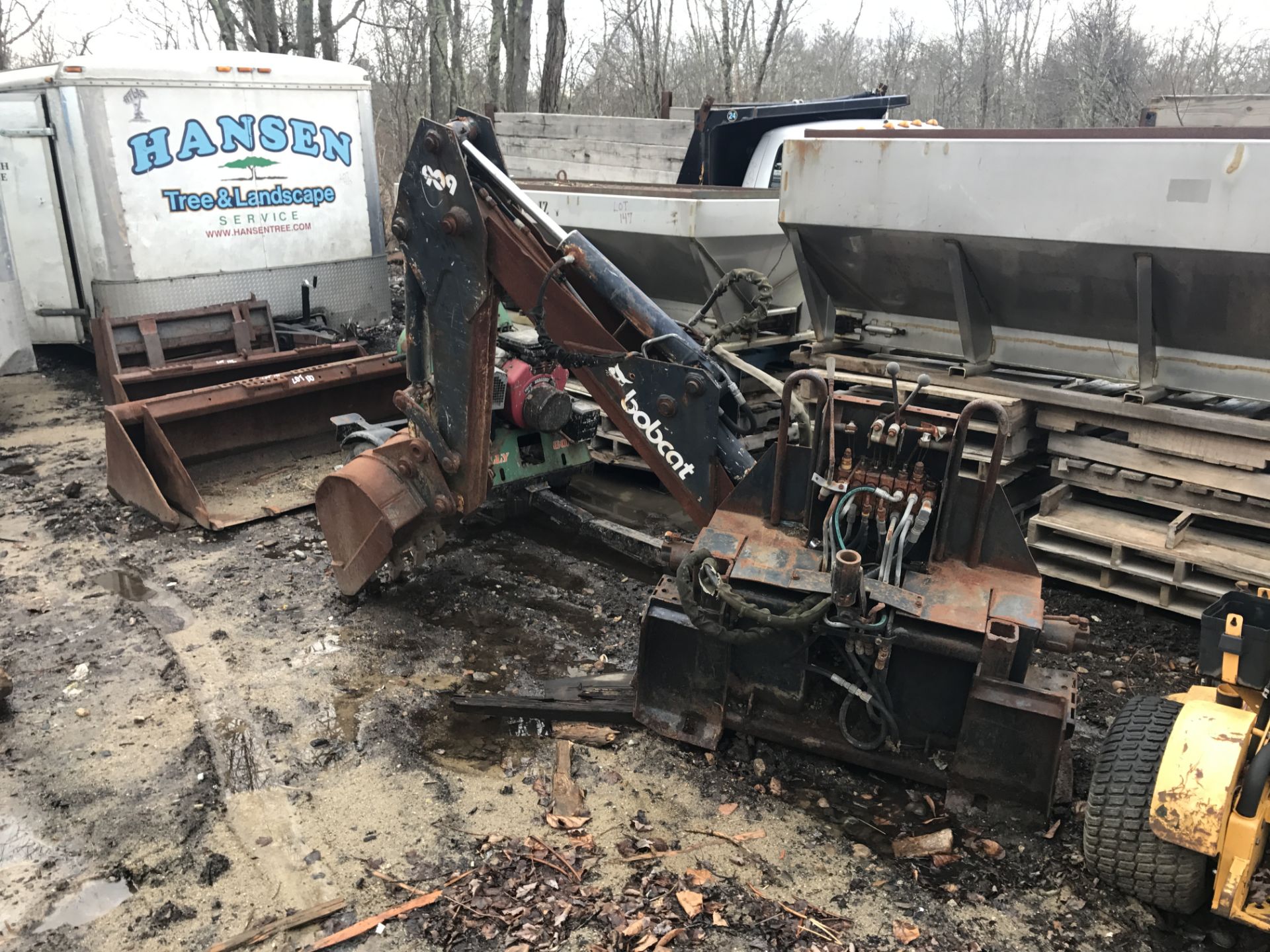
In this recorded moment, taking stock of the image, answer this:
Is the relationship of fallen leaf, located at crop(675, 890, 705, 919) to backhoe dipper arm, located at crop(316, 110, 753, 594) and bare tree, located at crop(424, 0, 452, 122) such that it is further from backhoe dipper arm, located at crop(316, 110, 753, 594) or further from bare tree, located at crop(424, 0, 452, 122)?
bare tree, located at crop(424, 0, 452, 122)

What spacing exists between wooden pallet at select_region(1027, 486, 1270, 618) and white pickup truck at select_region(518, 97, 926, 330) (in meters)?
2.74

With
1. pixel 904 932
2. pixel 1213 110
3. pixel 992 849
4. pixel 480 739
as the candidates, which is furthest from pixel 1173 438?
pixel 1213 110

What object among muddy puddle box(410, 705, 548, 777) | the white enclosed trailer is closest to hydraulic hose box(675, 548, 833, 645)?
muddy puddle box(410, 705, 548, 777)

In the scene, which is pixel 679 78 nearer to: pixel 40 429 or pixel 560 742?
pixel 40 429

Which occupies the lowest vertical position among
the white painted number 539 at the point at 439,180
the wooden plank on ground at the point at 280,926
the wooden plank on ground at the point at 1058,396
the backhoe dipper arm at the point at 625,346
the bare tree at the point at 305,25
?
the wooden plank on ground at the point at 280,926

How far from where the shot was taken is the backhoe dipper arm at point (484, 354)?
12.9 feet

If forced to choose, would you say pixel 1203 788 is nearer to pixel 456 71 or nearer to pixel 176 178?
pixel 176 178

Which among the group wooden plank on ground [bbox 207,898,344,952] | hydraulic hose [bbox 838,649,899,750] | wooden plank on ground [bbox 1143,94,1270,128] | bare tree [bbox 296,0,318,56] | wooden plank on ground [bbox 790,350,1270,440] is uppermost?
bare tree [bbox 296,0,318,56]

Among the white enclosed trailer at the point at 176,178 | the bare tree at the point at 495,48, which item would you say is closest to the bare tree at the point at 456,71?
the bare tree at the point at 495,48

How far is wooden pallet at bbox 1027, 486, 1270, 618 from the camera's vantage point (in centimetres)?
469

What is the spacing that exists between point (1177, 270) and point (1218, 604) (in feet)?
7.83

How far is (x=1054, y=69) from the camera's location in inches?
863

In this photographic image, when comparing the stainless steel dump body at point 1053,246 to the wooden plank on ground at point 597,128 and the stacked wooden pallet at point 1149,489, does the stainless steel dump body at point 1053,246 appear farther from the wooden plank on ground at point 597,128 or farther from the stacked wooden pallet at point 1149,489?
the wooden plank on ground at point 597,128

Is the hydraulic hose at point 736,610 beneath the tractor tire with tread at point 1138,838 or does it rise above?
above
